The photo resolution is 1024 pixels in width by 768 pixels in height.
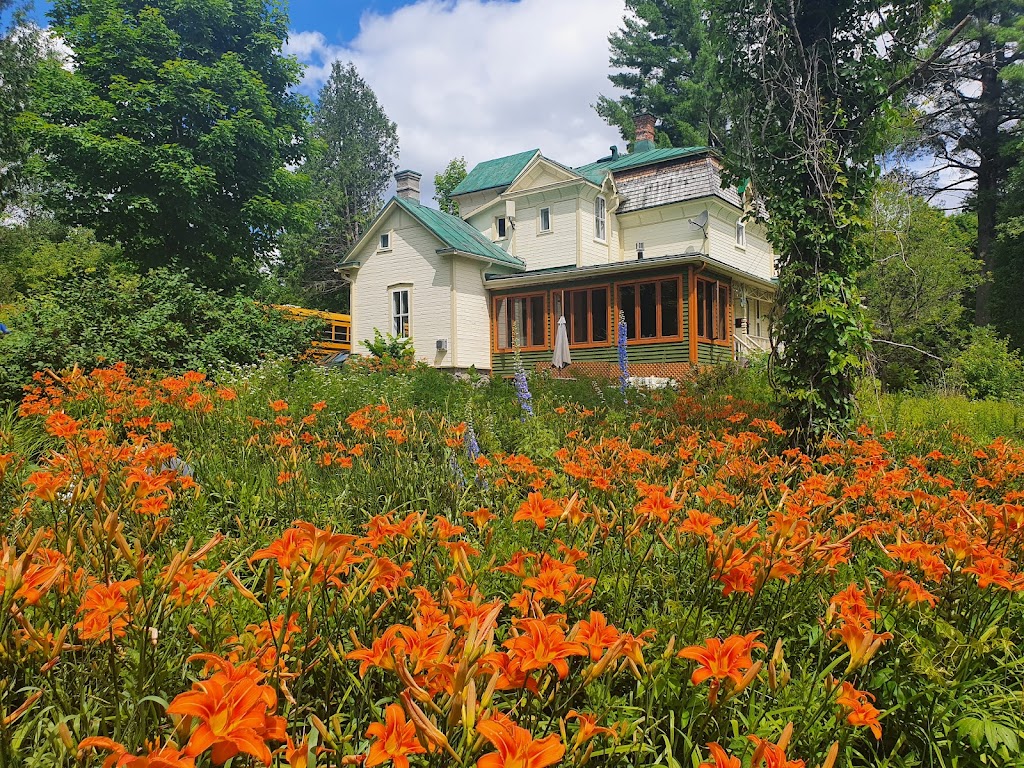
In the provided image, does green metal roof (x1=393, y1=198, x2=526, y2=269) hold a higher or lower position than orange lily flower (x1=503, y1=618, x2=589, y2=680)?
higher

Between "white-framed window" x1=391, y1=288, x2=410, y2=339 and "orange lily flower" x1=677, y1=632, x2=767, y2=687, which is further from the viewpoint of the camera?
"white-framed window" x1=391, y1=288, x2=410, y2=339

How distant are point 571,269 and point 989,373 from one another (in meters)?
11.3

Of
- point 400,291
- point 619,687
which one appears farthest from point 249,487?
point 400,291

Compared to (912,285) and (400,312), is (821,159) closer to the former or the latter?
(912,285)

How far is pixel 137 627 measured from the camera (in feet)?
3.96

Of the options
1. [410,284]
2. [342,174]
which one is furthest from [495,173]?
[342,174]

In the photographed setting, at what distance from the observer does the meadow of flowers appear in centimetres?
95

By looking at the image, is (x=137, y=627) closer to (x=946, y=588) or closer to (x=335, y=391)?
(x=946, y=588)

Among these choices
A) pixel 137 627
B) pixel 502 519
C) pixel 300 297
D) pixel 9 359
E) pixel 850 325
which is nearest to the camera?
pixel 137 627

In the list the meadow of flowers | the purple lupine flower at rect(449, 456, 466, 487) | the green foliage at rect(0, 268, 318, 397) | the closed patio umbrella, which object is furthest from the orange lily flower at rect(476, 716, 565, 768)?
the closed patio umbrella

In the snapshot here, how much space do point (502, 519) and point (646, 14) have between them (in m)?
33.5

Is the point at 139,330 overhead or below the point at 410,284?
below

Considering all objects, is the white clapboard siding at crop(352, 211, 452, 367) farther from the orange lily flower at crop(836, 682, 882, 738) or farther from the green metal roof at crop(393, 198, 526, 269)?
the orange lily flower at crop(836, 682, 882, 738)

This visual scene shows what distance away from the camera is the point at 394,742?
83 cm
